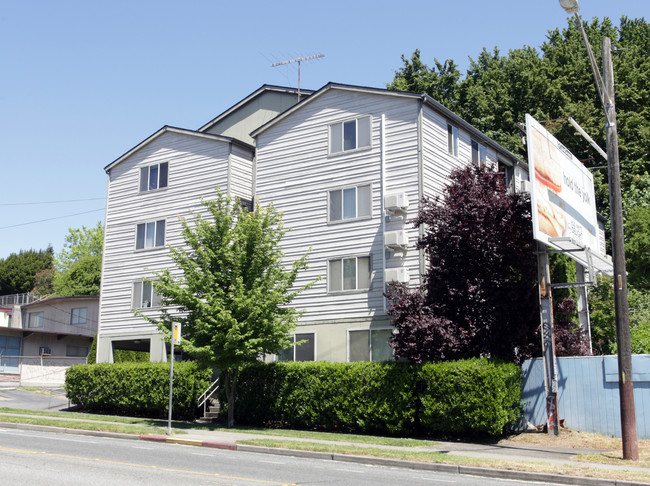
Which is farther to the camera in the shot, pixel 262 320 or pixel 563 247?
pixel 262 320

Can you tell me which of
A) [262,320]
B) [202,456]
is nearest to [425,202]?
[262,320]

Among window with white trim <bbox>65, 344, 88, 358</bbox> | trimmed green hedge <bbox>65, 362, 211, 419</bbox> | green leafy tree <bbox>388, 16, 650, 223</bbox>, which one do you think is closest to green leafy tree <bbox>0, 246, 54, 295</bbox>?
window with white trim <bbox>65, 344, 88, 358</bbox>

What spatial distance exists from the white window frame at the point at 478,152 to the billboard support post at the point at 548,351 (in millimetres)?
10820

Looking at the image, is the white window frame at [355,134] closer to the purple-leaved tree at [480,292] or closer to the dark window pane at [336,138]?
the dark window pane at [336,138]

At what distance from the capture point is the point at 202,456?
1542 cm

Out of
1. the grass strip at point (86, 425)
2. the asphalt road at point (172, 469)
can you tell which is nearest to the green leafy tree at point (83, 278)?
the grass strip at point (86, 425)

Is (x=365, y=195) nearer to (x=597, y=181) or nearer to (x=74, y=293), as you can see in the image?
(x=597, y=181)

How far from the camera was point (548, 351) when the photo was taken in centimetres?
1928

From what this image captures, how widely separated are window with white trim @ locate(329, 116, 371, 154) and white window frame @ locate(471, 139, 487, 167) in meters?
5.44

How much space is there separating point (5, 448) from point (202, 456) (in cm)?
449

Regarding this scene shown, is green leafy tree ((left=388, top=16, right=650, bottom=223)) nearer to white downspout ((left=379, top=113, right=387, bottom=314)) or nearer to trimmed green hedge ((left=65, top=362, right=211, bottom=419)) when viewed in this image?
white downspout ((left=379, top=113, right=387, bottom=314))

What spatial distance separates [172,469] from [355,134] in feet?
55.2

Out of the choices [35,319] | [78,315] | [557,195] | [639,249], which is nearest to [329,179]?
[557,195]

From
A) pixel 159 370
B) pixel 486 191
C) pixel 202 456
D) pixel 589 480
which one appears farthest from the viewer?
pixel 159 370
